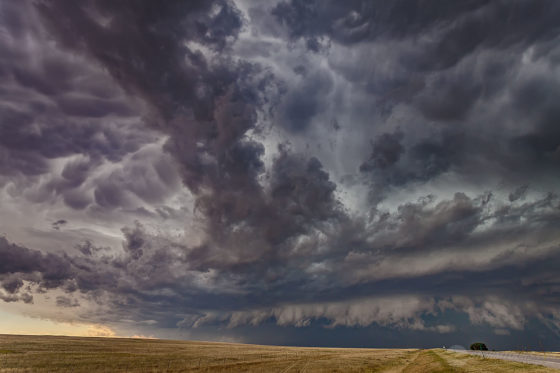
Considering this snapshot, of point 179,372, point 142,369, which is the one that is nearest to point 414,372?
point 179,372

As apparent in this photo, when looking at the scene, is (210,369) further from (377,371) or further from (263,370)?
(377,371)

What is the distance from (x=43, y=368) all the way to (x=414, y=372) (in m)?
71.2

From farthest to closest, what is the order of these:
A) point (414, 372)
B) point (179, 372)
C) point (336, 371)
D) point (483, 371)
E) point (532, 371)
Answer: point (414, 372) < point (336, 371) < point (483, 371) < point (179, 372) < point (532, 371)

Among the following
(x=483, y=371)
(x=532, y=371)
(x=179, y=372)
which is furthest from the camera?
(x=483, y=371)

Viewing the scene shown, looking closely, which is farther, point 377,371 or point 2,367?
point 377,371

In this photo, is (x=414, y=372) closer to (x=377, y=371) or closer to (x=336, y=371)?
(x=377, y=371)

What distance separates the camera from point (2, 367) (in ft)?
180

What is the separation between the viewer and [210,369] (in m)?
63.5

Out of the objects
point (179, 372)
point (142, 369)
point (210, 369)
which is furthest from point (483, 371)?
point (142, 369)

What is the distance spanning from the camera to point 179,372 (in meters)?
57.5

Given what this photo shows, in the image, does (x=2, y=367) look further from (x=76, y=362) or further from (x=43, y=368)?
(x=76, y=362)

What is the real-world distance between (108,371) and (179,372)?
11.3 metres

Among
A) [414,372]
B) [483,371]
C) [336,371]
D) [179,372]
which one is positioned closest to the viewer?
[179,372]

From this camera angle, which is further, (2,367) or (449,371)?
(449,371)
